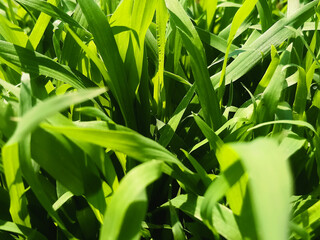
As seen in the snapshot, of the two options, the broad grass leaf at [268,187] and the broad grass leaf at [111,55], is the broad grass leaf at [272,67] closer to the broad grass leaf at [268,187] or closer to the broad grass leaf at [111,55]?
the broad grass leaf at [111,55]

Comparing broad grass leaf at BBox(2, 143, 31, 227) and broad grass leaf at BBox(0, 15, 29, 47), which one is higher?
broad grass leaf at BBox(0, 15, 29, 47)

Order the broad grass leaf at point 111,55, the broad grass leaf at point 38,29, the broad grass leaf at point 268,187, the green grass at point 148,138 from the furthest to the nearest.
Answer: the broad grass leaf at point 38,29, the broad grass leaf at point 111,55, the green grass at point 148,138, the broad grass leaf at point 268,187

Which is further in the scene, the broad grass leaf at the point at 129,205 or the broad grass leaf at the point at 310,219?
the broad grass leaf at the point at 310,219

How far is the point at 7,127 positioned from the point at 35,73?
0.71 ft

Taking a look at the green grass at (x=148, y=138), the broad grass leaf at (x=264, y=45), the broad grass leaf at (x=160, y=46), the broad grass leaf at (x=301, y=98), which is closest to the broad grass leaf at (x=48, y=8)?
the green grass at (x=148, y=138)

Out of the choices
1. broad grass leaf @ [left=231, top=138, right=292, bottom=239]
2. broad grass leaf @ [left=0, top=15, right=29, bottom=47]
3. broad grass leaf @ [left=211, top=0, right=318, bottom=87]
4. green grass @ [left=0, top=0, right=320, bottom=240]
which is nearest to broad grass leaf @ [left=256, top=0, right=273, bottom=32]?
green grass @ [left=0, top=0, right=320, bottom=240]

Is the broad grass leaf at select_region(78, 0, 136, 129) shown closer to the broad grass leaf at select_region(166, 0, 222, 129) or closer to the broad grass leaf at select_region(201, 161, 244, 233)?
the broad grass leaf at select_region(166, 0, 222, 129)

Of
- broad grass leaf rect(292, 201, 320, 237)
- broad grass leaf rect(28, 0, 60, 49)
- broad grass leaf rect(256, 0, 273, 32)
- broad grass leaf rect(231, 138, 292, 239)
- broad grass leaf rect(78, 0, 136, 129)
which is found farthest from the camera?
broad grass leaf rect(256, 0, 273, 32)

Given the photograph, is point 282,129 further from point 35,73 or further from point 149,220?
point 35,73

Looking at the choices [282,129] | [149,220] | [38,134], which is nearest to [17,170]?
[38,134]

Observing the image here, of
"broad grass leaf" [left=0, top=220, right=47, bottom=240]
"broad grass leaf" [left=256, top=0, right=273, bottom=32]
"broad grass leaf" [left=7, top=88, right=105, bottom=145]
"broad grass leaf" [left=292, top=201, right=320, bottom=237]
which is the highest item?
"broad grass leaf" [left=256, top=0, right=273, bottom=32]

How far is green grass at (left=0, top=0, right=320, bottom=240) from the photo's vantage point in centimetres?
40

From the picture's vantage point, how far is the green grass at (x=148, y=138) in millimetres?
399

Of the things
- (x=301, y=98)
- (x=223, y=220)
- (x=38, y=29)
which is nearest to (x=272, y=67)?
(x=301, y=98)
